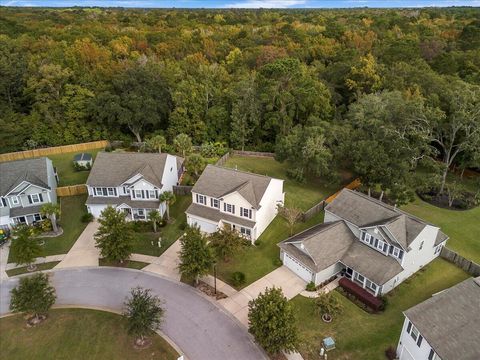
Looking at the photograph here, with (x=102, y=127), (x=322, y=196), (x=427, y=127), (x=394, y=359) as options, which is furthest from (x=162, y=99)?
(x=394, y=359)

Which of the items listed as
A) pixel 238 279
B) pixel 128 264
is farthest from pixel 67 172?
pixel 238 279

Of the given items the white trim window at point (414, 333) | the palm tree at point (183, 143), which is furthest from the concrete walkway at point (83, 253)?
the white trim window at point (414, 333)

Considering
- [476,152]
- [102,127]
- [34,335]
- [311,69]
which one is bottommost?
[34,335]

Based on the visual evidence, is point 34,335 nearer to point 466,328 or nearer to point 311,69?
point 466,328

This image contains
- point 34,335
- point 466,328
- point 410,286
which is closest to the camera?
point 466,328

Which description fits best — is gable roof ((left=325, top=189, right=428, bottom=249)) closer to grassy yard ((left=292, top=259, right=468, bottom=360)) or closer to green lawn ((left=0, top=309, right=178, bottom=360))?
grassy yard ((left=292, top=259, right=468, bottom=360))

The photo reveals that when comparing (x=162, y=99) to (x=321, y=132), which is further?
(x=162, y=99)

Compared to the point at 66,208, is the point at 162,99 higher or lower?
higher

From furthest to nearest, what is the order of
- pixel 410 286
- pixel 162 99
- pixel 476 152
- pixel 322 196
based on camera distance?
1. pixel 162 99
2. pixel 322 196
3. pixel 476 152
4. pixel 410 286
